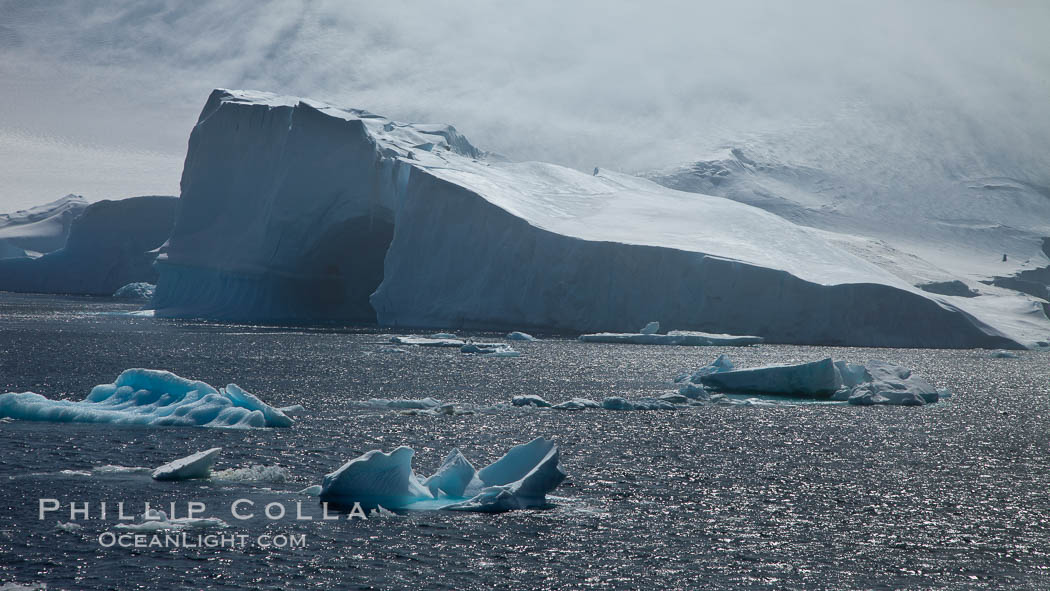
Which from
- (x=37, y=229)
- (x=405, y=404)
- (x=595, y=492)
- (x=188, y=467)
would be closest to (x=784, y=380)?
(x=405, y=404)

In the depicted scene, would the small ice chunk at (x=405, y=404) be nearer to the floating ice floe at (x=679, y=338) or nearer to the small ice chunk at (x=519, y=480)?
the small ice chunk at (x=519, y=480)

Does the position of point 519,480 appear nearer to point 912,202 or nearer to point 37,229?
point 912,202

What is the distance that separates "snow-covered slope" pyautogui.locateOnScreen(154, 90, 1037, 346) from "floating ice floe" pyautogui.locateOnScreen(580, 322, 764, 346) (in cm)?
115

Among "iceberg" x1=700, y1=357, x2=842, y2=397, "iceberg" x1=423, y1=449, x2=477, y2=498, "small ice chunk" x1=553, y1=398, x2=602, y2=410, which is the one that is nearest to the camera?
"iceberg" x1=423, y1=449, x2=477, y2=498

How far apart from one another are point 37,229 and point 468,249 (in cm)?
4397

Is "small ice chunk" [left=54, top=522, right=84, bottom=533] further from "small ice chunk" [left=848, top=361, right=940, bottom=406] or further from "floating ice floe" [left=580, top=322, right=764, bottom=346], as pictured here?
"floating ice floe" [left=580, top=322, right=764, bottom=346]

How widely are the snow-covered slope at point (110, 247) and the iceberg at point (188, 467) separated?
44279 mm

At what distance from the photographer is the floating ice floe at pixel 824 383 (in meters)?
18.2

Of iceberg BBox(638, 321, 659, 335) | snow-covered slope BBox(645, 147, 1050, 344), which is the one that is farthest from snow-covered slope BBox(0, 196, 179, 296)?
iceberg BBox(638, 321, 659, 335)

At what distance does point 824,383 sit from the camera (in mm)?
18656

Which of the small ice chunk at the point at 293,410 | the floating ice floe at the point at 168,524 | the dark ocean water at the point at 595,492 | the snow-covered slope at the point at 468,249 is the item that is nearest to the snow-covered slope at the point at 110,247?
the snow-covered slope at the point at 468,249

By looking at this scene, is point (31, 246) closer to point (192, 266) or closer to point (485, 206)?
point (192, 266)

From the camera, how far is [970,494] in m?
11.0

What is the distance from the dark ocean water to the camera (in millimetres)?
7996
